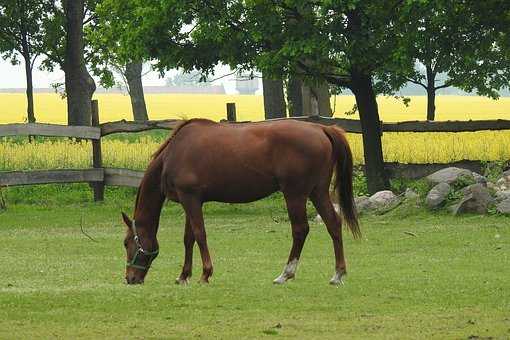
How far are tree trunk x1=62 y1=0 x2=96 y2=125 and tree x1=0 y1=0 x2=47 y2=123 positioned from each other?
66.9 inches

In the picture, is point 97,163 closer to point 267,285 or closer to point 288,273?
point 288,273

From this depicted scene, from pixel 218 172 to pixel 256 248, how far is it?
4043 millimetres

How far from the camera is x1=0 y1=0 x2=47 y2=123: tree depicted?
116 ft

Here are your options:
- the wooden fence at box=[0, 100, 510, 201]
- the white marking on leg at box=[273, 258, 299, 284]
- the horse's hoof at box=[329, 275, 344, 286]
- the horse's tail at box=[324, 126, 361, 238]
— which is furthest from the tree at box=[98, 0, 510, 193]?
the horse's hoof at box=[329, 275, 344, 286]

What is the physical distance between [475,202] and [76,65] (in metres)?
16.6

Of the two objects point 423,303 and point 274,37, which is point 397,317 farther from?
point 274,37

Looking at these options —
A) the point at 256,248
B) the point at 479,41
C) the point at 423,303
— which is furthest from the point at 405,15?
the point at 423,303

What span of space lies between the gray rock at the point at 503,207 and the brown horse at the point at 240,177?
7005 mm

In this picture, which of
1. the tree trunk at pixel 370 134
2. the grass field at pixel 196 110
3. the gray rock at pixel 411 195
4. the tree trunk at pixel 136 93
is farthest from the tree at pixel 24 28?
the grass field at pixel 196 110

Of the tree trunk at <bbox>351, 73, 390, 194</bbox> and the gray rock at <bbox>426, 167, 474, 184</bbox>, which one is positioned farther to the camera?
the tree trunk at <bbox>351, 73, 390, 194</bbox>

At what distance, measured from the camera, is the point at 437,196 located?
67.2ft

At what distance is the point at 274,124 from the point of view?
13.0m

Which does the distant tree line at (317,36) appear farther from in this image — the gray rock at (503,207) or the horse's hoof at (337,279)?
the horse's hoof at (337,279)

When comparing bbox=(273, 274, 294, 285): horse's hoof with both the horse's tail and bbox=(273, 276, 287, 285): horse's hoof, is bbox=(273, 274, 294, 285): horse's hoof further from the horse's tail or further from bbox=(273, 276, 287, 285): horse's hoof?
the horse's tail
